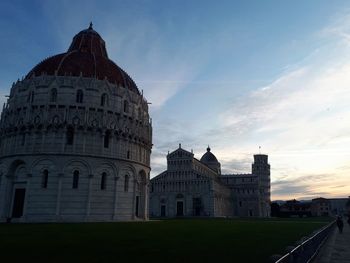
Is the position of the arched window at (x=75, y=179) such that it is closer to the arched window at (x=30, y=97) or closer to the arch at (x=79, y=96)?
the arch at (x=79, y=96)

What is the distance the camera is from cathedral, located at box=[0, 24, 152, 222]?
4041 cm

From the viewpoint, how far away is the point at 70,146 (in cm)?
4178

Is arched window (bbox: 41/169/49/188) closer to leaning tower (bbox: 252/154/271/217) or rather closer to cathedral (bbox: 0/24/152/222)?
cathedral (bbox: 0/24/152/222)

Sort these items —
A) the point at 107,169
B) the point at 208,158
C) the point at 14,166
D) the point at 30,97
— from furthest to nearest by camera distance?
1. the point at 208,158
2. the point at 30,97
3. the point at 107,169
4. the point at 14,166

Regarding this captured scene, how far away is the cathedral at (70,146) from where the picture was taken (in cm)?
4041

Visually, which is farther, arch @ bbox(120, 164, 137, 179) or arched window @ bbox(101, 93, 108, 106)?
arched window @ bbox(101, 93, 108, 106)

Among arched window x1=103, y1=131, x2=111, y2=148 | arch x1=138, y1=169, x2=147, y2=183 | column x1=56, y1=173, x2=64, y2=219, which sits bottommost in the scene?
column x1=56, y1=173, x2=64, y2=219

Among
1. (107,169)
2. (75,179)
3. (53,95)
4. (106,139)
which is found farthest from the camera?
(106,139)

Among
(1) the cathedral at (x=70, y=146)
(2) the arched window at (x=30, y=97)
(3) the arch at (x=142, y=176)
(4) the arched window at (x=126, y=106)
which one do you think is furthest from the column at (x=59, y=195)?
(4) the arched window at (x=126, y=106)

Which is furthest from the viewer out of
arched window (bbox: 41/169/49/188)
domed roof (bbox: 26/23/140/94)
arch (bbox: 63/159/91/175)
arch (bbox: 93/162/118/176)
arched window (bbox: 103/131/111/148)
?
domed roof (bbox: 26/23/140/94)

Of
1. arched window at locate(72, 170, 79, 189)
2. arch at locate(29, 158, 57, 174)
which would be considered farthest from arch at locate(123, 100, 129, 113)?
arch at locate(29, 158, 57, 174)

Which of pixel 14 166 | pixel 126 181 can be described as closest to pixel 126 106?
pixel 126 181

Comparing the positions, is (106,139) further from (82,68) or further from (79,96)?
(82,68)

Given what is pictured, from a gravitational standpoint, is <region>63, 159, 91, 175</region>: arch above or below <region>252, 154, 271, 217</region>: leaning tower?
below
